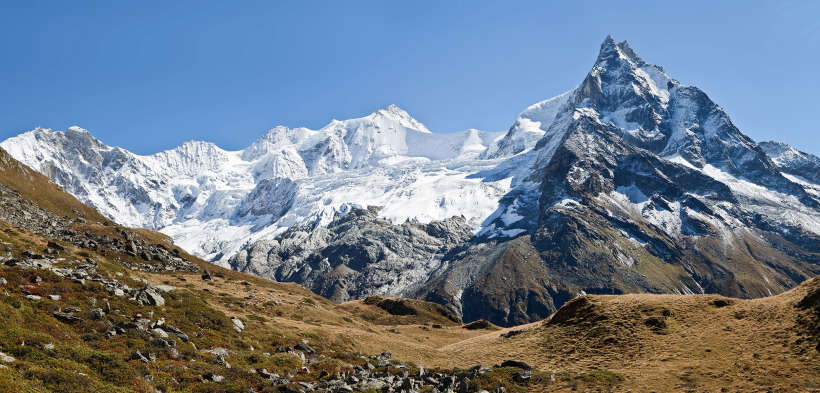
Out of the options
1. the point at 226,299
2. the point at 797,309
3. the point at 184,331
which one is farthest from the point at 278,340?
the point at 797,309

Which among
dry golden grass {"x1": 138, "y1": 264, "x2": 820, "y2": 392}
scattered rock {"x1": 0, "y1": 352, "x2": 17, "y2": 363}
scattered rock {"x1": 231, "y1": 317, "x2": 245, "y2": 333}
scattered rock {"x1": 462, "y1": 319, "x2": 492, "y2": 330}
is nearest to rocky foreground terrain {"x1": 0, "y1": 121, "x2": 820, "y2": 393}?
scattered rock {"x1": 0, "y1": 352, "x2": 17, "y2": 363}

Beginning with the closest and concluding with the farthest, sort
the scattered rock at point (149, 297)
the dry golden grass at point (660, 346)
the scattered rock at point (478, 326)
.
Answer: the dry golden grass at point (660, 346), the scattered rock at point (149, 297), the scattered rock at point (478, 326)

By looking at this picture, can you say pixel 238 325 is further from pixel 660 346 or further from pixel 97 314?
pixel 660 346

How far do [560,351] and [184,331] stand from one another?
117 ft

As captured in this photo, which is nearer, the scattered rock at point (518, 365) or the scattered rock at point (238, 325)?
the scattered rock at point (518, 365)

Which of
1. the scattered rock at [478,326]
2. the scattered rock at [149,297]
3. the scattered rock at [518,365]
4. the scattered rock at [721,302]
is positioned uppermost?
the scattered rock at [721,302]

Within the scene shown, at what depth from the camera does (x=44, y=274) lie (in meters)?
38.6

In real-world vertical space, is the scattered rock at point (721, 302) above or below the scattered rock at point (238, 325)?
above

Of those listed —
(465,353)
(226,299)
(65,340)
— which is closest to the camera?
(65,340)

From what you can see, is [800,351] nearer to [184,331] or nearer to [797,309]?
[797,309]

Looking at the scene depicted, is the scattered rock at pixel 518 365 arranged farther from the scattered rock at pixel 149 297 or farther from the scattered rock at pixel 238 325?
the scattered rock at pixel 149 297

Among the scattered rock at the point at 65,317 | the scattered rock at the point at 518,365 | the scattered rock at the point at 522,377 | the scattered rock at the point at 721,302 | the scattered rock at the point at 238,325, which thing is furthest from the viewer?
the scattered rock at the point at 721,302

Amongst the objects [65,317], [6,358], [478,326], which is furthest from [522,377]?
[478,326]

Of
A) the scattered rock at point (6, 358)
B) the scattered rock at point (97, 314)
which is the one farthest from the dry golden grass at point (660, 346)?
the scattered rock at point (6, 358)
